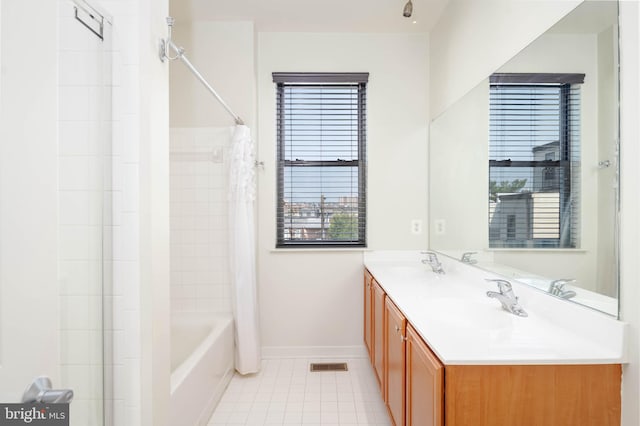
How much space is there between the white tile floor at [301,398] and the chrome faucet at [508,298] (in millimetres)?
1056

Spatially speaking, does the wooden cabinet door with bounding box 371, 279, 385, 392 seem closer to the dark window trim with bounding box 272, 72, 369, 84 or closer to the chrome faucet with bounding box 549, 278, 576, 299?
the chrome faucet with bounding box 549, 278, 576, 299

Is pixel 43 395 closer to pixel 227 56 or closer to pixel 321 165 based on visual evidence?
pixel 321 165

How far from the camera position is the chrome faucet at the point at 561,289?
1295mm

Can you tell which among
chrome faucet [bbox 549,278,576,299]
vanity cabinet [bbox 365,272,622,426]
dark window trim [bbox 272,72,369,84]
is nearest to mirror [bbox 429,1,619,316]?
chrome faucet [bbox 549,278,576,299]

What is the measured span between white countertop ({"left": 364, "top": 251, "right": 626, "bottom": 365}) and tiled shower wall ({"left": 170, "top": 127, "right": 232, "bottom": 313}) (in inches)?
50.4

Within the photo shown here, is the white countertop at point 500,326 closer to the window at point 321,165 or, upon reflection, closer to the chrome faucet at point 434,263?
the chrome faucet at point 434,263

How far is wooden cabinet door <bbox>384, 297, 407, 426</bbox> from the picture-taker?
1572 mm

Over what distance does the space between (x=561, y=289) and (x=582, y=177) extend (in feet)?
1.43

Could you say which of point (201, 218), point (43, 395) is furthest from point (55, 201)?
point (201, 218)

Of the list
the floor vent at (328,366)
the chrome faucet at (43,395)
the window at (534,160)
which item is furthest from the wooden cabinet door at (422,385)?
the floor vent at (328,366)

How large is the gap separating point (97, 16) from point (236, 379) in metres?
2.43

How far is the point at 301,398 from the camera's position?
234 cm

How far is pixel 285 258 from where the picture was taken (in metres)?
2.99

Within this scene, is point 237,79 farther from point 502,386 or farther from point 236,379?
point 502,386
